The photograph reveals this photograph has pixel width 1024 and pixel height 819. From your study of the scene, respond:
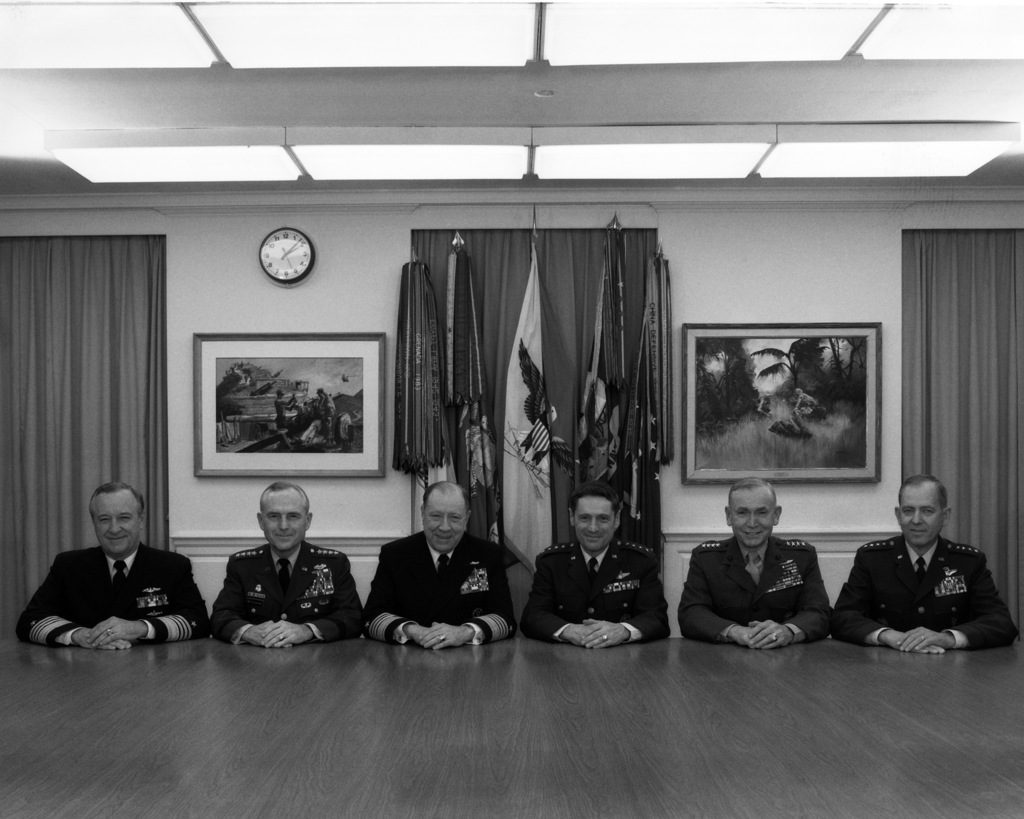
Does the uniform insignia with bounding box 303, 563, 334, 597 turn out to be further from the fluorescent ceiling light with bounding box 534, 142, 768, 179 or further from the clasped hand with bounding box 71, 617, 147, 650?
the fluorescent ceiling light with bounding box 534, 142, 768, 179

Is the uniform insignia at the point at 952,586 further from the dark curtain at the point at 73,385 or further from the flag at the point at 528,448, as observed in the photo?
the dark curtain at the point at 73,385

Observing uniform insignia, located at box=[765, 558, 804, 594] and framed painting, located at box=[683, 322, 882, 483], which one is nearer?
uniform insignia, located at box=[765, 558, 804, 594]

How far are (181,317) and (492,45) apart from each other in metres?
3.29

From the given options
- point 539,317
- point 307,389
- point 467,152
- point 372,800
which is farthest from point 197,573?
point 372,800

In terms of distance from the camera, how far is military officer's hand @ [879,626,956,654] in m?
3.06

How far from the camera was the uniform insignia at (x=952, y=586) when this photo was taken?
11.3 ft

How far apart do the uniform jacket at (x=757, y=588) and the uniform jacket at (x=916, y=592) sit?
5.4 inches

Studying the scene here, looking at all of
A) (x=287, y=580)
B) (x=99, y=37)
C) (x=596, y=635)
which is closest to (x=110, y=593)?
(x=287, y=580)

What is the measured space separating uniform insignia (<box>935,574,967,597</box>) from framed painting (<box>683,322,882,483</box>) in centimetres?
200

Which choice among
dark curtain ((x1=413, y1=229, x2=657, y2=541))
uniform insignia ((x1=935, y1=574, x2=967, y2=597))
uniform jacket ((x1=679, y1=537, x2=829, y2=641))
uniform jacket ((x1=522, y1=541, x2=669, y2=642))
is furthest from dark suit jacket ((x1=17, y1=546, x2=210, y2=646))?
uniform insignia ((x1=935, y1=574, x2=967, y2=597))

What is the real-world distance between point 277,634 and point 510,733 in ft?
4.17

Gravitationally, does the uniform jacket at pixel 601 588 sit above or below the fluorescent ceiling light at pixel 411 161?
below

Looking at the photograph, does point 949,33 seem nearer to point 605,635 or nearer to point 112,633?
point 605,635

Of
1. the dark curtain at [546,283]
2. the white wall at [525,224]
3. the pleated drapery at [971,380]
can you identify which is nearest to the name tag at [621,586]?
the white wall at [525,224]
